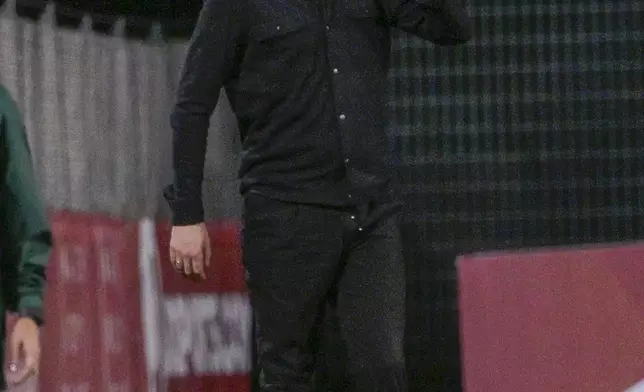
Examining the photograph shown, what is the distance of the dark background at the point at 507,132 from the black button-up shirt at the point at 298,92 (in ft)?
4.84

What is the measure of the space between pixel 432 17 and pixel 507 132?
1.51 metres

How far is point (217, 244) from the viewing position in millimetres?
3908

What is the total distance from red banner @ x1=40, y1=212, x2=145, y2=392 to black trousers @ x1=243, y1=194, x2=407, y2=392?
2.56 ft

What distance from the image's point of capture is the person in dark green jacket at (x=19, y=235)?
195 centimetres

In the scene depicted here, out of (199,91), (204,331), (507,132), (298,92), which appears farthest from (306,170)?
(507,132)

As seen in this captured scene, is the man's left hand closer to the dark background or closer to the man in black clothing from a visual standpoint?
the man in black clothing

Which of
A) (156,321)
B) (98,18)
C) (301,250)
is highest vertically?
(98,18)

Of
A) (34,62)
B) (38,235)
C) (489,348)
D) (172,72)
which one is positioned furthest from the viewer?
(172,72)

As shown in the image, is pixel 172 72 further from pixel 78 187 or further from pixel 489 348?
pixel 489 348

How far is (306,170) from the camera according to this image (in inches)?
102

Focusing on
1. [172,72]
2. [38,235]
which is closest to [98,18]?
[172,72]

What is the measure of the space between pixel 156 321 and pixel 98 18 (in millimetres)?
794

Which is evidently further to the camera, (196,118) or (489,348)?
(489,348)

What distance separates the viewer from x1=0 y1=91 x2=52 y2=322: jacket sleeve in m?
1.95
